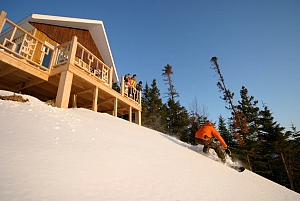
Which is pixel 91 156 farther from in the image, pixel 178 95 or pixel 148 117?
pixel 178 95

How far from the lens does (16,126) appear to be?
2439 mm

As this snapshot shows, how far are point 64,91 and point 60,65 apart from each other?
1.26m

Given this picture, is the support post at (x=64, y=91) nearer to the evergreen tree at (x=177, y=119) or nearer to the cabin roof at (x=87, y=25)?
the cabin roof at (x=87, y=25)

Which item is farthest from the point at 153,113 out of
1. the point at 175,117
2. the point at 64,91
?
the point at 64,91

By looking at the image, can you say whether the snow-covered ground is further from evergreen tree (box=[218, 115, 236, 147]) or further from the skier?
evergreen tree (box=[218, 115, 236, 147])

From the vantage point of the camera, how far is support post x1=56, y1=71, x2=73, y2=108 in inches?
202

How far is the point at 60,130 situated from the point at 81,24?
9.97m

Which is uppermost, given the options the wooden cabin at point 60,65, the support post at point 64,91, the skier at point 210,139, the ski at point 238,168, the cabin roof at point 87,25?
the cabin roof at point 87,25

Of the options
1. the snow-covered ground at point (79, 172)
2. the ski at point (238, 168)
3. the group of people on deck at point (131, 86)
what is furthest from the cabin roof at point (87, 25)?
the ski at point (238, 168)

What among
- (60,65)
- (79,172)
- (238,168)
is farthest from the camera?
(60,65)

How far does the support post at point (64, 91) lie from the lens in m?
5.14

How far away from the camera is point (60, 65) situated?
233 inches

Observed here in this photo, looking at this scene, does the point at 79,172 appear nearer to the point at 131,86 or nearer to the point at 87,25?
the point at 131,86

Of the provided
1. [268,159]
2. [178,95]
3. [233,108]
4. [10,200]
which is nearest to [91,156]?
[10,200]
